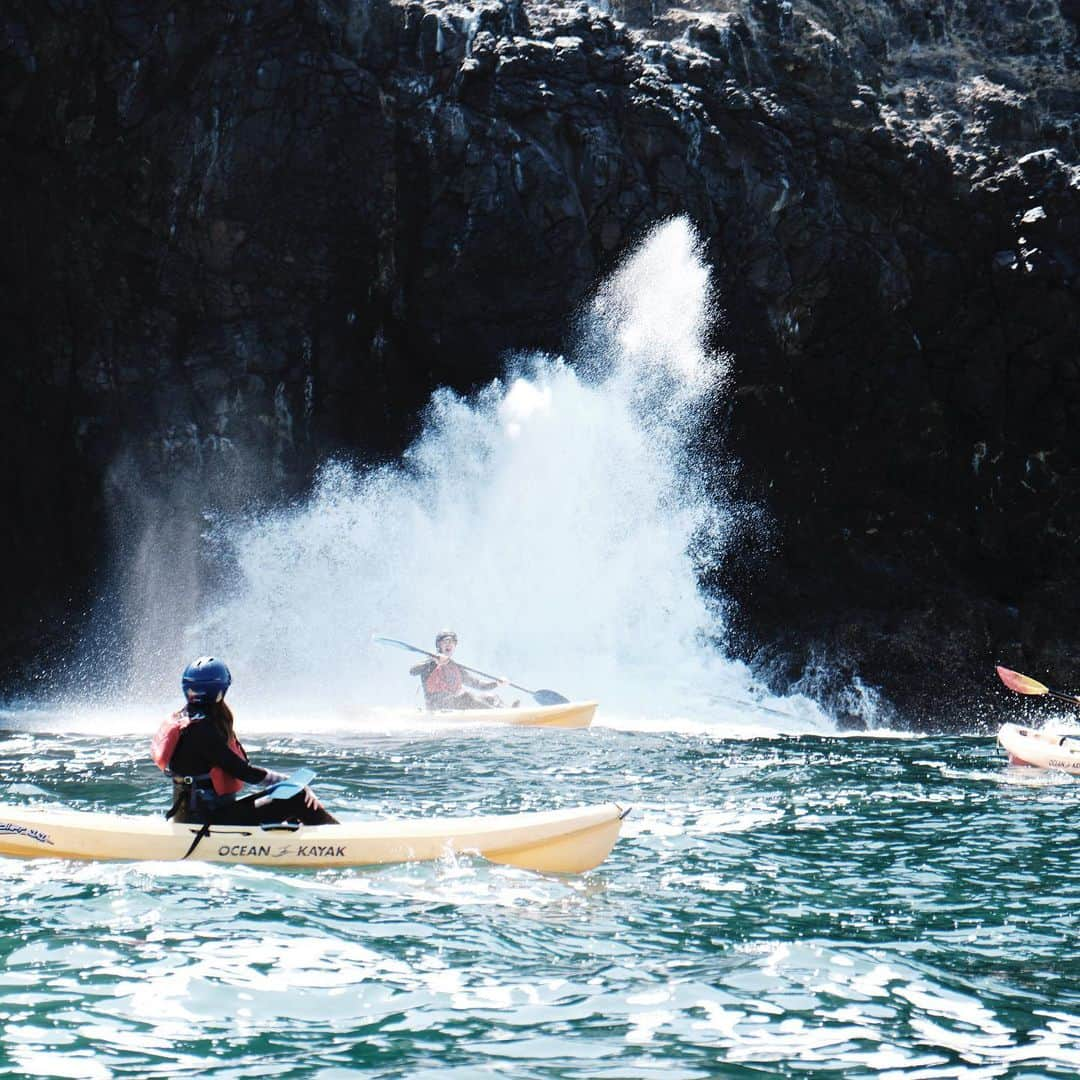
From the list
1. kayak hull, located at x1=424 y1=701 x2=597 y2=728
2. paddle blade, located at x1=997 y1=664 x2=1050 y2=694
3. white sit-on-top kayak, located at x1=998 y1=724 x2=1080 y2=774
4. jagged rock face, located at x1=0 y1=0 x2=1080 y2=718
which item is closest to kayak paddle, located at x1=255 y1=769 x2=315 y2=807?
white sit-on-top kayak, located at x1=998 y1=724 x2=1080 y2=774

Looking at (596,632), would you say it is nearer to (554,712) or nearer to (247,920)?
(554,712)

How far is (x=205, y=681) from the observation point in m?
7.71

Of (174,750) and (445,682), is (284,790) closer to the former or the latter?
(174,750)

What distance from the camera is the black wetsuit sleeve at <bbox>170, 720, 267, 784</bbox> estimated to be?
25.6 feet

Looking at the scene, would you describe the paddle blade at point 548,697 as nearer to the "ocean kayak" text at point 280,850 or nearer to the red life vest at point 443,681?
A: the red life vest at point 443,681

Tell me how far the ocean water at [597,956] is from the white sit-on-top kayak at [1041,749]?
2.29 metres

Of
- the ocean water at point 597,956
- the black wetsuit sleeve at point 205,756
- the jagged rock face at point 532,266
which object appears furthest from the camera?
the jagged rock face at point 532,266

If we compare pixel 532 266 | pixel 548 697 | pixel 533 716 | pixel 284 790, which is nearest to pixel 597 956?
pixel 284 790

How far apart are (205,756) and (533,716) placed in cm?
886

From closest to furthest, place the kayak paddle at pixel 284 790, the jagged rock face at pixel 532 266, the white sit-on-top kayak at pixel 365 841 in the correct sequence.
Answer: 1. the white sit-on-top kayak at pixel 365 841
2. the kayak paddle at pixel 284 790
3. the jagged rock face at pixel 532 266

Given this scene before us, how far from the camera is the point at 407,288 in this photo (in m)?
23.6

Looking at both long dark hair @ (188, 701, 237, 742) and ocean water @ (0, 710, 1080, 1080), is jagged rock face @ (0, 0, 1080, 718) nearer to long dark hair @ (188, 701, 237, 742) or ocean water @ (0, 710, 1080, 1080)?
ocean water @ (0, 710, 1080, 1080)

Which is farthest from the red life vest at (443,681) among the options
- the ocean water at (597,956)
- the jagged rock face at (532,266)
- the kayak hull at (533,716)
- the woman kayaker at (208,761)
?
the woman kayaker at (208,761)

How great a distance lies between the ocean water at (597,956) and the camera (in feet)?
15.7
